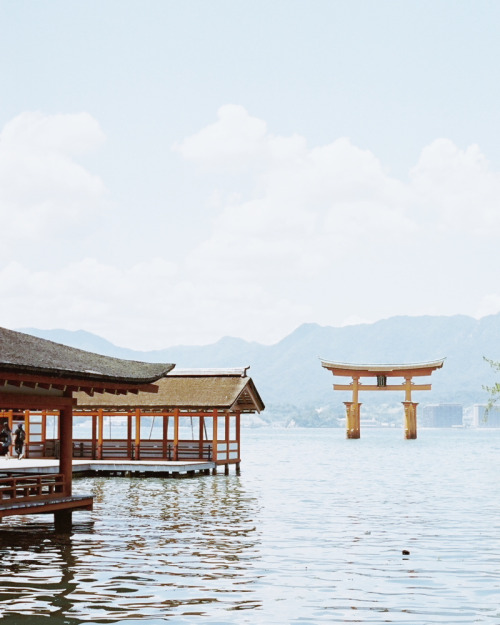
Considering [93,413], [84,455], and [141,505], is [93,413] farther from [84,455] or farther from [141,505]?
[141,505]

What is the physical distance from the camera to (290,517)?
25906mm

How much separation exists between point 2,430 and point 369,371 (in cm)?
6727

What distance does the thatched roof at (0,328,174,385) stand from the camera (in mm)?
19250

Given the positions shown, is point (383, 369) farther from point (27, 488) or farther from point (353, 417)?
point (27, 488)

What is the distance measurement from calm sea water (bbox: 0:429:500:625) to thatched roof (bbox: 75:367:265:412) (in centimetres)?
814

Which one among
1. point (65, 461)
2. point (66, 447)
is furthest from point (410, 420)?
point (65, 461)

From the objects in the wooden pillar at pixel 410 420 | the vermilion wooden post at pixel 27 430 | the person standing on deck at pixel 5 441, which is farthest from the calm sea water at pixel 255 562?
the wooden pillar at pixel 410 420

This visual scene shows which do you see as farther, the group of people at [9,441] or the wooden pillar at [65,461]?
the group of people at [9,441]

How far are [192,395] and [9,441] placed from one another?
8.21 meters

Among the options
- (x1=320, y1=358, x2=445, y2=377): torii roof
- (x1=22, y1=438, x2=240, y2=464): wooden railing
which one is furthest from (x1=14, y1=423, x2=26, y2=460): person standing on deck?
(x1=320, y1=358, x2=445, y2=377): torii roof

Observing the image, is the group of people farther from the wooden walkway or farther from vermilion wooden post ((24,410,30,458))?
the wooden walkway

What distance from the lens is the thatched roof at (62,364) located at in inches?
758

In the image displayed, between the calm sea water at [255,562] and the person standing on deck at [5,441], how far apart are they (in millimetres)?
9736

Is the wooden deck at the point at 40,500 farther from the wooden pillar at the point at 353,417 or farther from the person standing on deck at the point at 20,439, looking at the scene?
the wooden pillar at the point at 353,417
